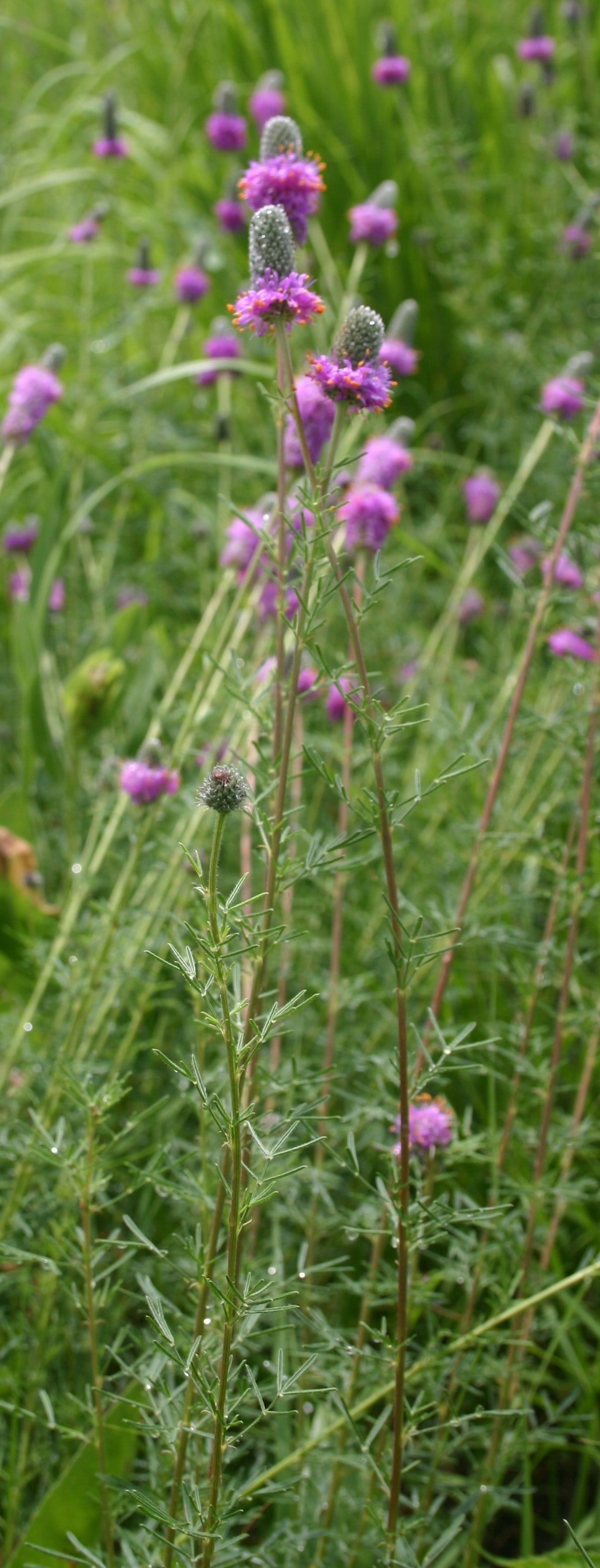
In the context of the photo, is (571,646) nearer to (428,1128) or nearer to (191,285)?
(428,1128)

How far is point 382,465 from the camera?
149 cm

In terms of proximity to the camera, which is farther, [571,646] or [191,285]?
[191,285]

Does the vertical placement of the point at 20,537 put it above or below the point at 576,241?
below

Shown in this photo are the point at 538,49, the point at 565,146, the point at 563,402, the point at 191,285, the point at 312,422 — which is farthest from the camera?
the point at 565,146

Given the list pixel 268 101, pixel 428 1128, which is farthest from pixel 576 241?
pixel 428 1128

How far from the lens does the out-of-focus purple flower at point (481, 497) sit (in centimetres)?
219

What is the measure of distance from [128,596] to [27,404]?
666 mm

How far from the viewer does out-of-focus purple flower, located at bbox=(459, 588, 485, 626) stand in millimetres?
2359

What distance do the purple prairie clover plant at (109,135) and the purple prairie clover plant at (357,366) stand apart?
6.17 feet

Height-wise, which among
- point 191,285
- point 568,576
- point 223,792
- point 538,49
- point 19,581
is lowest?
point 223,792

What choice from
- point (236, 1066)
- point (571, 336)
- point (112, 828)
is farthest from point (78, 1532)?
point (571, 336)

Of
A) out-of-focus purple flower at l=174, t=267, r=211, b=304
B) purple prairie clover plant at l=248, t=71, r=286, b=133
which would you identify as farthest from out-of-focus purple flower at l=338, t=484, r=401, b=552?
purple prairie clover plant at l=248, t=71, r=286, b=133

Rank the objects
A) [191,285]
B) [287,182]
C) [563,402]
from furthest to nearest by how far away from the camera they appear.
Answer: [191,285] < [563,402] < [287,182]

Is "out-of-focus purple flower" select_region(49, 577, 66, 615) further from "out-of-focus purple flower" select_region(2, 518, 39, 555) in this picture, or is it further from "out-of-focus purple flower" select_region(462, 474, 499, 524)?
"out-of-focus purple flower" select_region(462, 474, 499, 524)
